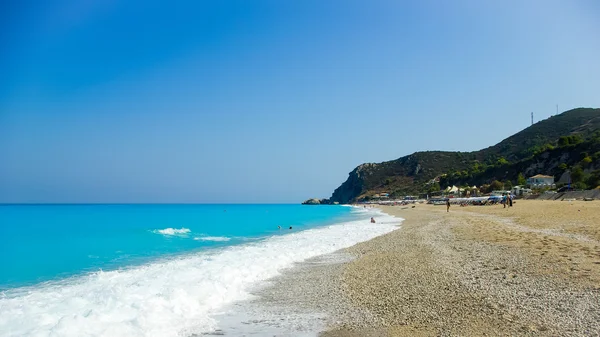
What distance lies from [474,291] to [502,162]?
94.5 meters

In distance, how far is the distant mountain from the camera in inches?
2899

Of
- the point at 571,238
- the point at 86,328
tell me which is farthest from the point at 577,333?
the point at 571,238

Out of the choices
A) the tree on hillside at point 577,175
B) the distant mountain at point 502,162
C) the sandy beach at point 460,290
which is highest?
the distant mountain at point 502,162

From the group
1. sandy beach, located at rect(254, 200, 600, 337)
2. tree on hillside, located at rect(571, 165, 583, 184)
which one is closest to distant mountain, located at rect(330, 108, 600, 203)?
tree on hillside, located at rect(571, 165, 583, 184)

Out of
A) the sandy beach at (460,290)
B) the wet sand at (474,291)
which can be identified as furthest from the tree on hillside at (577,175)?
the wet sand at (474,291)

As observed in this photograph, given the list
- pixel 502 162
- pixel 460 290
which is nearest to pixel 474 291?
pixel 460 290

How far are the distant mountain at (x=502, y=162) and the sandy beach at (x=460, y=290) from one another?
52307mm

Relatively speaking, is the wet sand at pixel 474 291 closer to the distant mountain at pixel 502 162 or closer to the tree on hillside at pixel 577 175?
the tree on hillside at pixel 577 175

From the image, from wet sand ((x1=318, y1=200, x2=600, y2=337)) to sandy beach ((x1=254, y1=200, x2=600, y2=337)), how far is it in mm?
14

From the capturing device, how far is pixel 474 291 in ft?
25.2

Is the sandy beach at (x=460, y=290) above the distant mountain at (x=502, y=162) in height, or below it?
below

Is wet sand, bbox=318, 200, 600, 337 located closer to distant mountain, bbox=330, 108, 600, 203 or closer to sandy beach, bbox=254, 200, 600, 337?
sandy beach, bbox=254, 200, 600, 337

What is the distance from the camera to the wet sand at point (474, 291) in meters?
5.83

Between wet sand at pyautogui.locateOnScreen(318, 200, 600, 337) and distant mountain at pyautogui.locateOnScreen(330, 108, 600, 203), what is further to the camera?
distant mountain at pyautogui.locateOnScreen(330, 108, 600, 203)
